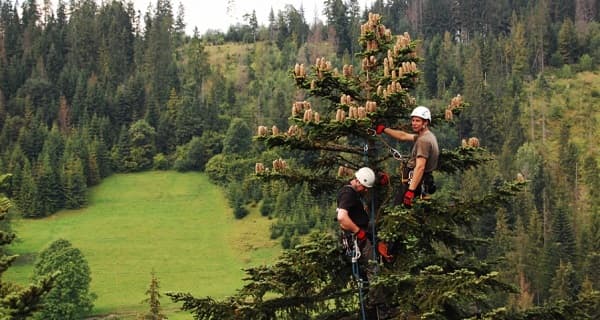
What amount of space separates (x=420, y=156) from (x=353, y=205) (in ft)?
5.10

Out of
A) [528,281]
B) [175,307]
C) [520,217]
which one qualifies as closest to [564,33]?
[520,217]

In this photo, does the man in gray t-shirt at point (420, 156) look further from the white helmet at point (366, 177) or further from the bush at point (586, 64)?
the bush at point (586, 64)

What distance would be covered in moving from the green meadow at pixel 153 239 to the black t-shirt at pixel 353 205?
249 ft

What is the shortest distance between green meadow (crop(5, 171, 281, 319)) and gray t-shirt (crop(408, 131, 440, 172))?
7703 centimetres

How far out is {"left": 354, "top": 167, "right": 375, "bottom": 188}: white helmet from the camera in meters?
14.3

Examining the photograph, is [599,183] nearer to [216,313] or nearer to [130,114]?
[130,114]

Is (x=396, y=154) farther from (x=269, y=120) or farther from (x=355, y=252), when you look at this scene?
(x=269, y=120)

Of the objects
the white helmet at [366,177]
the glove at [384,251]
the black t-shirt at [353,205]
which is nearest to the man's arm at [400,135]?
the white helmet at [366,177]

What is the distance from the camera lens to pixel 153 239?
120 metres

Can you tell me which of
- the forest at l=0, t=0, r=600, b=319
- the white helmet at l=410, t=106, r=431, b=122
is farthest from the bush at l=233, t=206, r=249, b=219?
the white helmet at l=410, t=106, r=431, b=122

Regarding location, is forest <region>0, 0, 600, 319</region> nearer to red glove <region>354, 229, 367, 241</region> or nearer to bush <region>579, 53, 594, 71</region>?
bush <region>579, 53, 594, 71</region>

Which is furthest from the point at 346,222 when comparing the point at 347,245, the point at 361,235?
the point at 347,245

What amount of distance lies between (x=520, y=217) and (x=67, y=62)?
382ft

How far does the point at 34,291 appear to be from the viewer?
13812 mm
